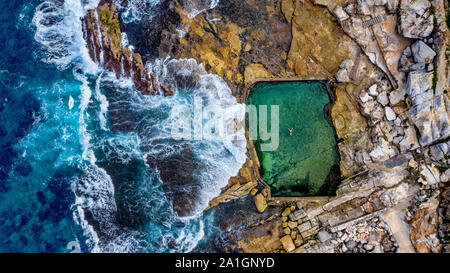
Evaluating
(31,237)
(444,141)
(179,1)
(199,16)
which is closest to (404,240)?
(444,141)

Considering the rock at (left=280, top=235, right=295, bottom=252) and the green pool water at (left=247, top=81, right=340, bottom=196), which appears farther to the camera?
the green pool water at (left=247, top=81, right=340, bottom=196)

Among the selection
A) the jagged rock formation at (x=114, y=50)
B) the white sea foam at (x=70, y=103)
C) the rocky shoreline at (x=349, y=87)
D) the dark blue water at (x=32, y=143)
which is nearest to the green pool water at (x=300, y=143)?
the rocky shoreline at (x=349, y=87)

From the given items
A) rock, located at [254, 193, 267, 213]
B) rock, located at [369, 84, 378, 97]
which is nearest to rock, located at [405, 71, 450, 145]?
rock, located at [369, 84, 378, 97]

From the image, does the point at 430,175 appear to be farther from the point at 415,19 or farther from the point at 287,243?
the point at 287,243

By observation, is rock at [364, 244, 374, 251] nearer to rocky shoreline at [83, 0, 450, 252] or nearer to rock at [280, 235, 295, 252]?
rocky shoreline at [83, 0, 450, 252]

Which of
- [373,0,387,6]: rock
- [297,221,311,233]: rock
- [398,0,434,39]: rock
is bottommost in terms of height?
[297,221,311,233]: rock

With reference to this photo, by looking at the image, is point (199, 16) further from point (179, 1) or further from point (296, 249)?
point (296, 249)
